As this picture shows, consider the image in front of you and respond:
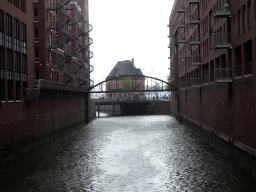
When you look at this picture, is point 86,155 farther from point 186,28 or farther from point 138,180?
point 186,28

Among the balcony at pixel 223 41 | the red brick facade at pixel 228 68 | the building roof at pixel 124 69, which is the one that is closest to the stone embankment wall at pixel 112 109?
the building roof at pixel 124 69

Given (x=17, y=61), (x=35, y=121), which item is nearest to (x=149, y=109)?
(x=35, y=121)

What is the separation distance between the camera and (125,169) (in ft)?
72.4

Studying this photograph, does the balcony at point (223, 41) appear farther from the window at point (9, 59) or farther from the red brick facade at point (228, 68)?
the window at point (9, 59)

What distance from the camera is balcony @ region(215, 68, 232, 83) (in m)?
25.2

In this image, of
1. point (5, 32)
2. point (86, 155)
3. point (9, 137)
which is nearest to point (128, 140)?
point (86, 155)

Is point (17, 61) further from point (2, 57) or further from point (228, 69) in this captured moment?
point (228, 69)

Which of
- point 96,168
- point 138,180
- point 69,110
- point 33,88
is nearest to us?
point 138,180

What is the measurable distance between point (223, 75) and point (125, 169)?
9.66 meters

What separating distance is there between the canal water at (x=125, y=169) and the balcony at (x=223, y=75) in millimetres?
5069

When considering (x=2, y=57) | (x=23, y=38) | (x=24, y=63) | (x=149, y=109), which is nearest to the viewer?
(x=2, y=57)

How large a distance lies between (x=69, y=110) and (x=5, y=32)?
22870mm

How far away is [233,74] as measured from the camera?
82.0 ft

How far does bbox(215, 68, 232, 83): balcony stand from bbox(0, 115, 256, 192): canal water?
200 inches
